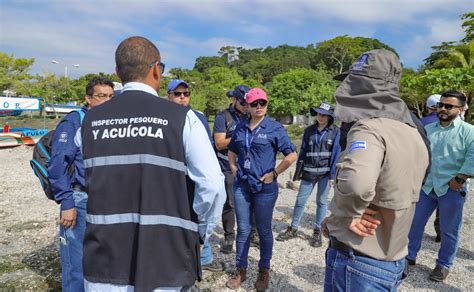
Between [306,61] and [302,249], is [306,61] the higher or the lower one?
the higher one

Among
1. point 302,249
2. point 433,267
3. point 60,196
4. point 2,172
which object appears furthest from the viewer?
point 2,172

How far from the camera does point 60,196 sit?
109 inches

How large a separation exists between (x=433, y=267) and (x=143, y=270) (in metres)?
4.01

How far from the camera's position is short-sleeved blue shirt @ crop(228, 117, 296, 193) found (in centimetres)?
353

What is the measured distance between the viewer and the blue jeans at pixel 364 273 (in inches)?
70.6

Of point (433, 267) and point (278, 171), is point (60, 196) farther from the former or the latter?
point (433, 267)

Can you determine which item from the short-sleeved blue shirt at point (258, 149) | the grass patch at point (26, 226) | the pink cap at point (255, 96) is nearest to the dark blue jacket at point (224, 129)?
the short-sleeved blue shirt at point (258, 149)

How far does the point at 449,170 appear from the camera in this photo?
3.81 m

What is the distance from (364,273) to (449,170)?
2.69 m

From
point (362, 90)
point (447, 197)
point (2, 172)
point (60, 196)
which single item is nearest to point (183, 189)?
point (362, 90)

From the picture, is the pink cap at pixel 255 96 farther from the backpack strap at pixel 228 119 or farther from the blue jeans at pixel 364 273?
the blue jeans at pixel 364 273

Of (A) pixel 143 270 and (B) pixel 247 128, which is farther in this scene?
(B) pixel 247 128

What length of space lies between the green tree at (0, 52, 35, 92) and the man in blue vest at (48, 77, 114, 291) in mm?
37745

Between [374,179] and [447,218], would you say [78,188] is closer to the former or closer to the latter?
[374,179]
